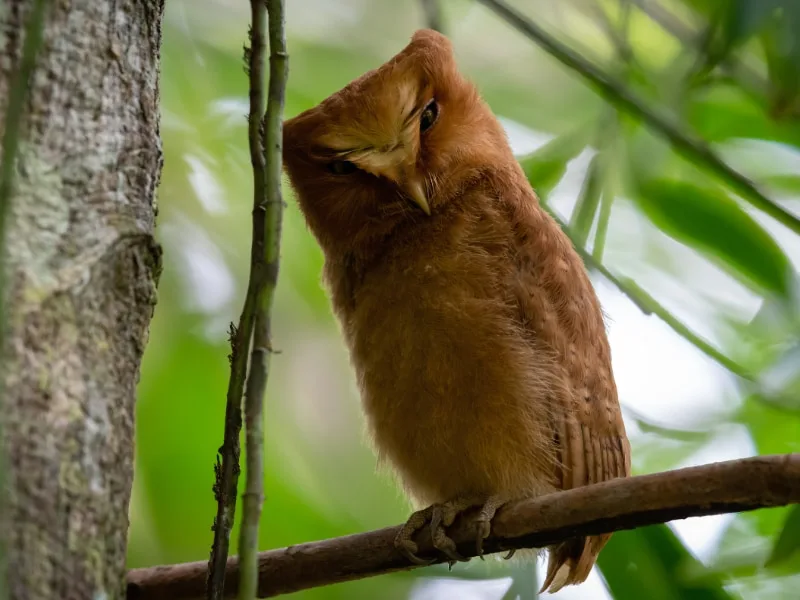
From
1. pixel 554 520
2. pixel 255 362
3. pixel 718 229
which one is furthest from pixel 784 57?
pixel 255 362

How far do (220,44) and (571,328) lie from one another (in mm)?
1756

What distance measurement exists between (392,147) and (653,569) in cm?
108

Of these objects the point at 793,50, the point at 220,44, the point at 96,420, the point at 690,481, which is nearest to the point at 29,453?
the point at 96,420

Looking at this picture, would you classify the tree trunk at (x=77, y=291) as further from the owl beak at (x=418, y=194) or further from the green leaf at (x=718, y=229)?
the green leaf at (x=718, y=229)

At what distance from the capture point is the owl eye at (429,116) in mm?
2199

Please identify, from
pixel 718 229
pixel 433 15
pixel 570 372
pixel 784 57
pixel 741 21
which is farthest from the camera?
pixel 433 15

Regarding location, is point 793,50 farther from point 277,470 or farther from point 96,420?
point 277,470

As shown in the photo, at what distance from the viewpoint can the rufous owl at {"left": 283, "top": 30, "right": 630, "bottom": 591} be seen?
1.93 m

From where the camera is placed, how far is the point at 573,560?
2006 mm

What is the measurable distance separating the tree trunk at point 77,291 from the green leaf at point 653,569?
45.9 inches

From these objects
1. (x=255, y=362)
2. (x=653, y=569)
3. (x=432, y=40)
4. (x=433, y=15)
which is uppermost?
(x=433, y=15)

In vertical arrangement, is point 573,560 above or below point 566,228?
below

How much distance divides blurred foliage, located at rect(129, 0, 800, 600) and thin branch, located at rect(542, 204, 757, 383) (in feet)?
0.04

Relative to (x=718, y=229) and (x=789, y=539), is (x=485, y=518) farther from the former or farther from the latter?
(x=718, y=229)
